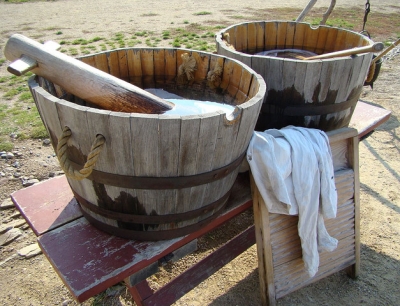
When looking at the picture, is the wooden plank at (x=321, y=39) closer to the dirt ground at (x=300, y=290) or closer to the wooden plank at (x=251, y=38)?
the wooden plank at (x=251, y=38)

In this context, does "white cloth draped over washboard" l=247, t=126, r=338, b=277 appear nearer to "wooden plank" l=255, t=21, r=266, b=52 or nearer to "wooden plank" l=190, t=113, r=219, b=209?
"wooden plank" l=190, t=113, r=219, b=209

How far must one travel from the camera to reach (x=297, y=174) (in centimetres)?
201

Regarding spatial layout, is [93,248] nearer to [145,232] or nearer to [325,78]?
[145,232]

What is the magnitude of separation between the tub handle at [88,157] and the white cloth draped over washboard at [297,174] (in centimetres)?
81

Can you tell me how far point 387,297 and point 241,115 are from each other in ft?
6.84

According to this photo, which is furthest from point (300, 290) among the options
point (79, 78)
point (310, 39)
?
point (79, 78)

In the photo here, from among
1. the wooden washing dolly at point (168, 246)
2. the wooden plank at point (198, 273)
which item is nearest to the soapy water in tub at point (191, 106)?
the wooden washing dolly at point (168, 246)

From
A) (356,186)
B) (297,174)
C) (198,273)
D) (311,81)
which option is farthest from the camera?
(356,186)

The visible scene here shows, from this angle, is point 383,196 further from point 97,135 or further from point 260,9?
point 260,9

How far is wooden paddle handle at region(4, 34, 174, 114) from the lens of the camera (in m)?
1.63

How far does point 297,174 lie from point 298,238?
0.60 meters

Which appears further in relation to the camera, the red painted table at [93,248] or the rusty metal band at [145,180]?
the red painted table at [93,248]

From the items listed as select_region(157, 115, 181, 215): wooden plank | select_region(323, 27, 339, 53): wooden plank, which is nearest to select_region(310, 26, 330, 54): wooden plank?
select_region(323, 27, 339, 53): wooden plank

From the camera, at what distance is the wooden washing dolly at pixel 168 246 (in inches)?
65.2
